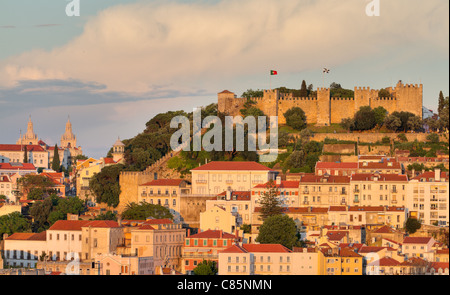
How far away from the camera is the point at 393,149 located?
6012 cm

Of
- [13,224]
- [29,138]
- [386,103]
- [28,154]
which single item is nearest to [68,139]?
[29,138]

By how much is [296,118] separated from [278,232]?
18077 mm

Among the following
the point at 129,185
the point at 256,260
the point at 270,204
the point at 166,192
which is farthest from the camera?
the point at 129,185

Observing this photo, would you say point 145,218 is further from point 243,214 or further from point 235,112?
point 235,112

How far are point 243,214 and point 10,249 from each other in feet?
35.7

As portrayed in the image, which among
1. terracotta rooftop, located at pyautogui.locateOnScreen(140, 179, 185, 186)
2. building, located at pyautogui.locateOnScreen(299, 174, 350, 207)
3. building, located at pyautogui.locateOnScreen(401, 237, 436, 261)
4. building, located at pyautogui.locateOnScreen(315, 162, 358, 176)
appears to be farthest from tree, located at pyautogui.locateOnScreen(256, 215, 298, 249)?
terracotta rooftop, located at pyautogui.locateOnScreen(140, 179, 185, 186)

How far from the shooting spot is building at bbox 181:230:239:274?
4666 centimetres

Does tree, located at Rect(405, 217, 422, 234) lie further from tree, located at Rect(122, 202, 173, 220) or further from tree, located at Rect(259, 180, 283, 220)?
tree, located at Rect(122, 202, 173, 220)

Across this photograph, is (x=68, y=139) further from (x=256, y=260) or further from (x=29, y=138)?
(x=256, y=260)

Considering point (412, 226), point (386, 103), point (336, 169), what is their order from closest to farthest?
point (412, 226) < point (336, 169) < point (386, 103)

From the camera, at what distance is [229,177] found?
5588cm

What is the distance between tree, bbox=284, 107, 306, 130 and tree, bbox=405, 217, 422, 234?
1550 cm

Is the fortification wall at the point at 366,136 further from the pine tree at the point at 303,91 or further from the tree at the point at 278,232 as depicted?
the tree at the point at 278,232
